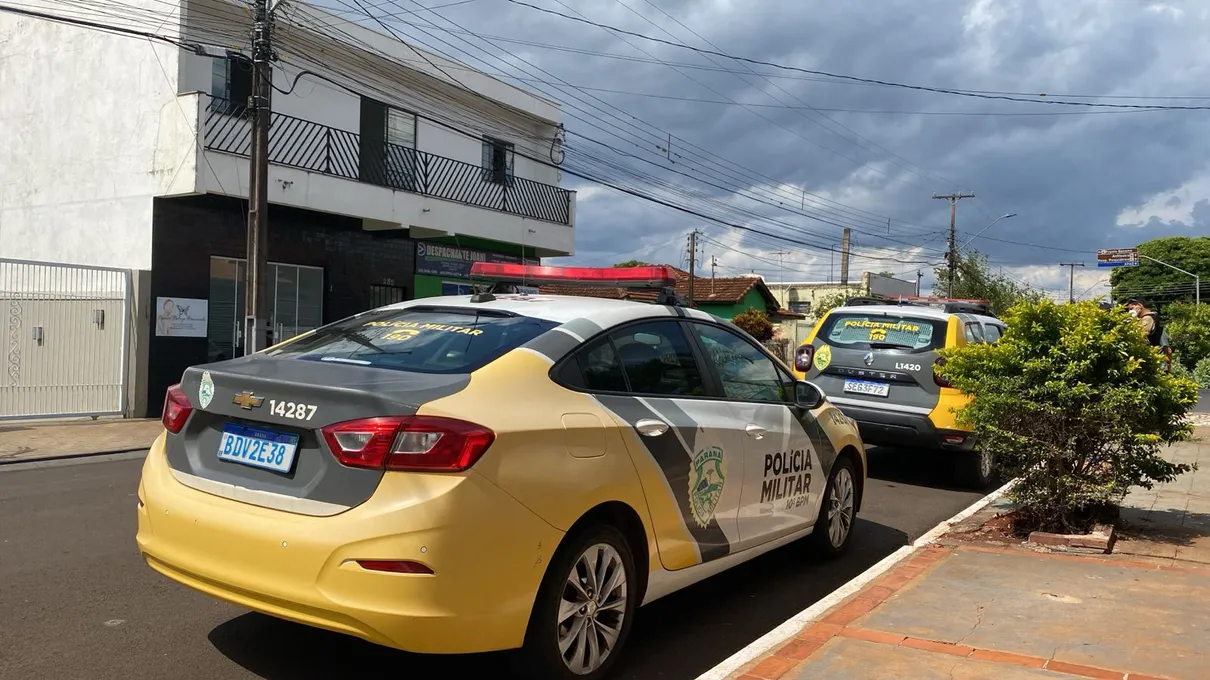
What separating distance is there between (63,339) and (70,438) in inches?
101

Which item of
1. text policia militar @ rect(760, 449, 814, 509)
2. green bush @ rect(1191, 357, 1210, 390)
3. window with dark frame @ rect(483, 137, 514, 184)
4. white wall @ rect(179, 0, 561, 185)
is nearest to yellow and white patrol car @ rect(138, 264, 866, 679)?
text policia militar @ rect(760, 449, 814, 509)

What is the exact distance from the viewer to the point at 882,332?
9125 millimetres

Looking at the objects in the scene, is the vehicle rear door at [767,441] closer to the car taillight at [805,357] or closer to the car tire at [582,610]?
the car tire at [582,610]

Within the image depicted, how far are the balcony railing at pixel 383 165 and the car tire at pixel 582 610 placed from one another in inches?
495

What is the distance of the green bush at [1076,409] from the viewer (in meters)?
6.05

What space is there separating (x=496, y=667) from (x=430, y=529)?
1.17 meters

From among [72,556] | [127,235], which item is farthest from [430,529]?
[127,235]

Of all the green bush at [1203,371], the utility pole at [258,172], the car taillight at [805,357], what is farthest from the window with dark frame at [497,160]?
the green bush at [1203,371]

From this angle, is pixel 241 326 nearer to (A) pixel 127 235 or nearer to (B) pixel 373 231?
(A) pixel 127 235

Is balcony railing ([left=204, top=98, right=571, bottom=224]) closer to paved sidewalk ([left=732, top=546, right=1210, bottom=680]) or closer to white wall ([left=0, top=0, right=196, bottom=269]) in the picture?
white wall ([left=0, top=0, right=196, bottom=269])

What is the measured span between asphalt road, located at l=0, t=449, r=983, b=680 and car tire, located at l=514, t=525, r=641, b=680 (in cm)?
35

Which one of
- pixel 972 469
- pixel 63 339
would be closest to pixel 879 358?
pixel 972 469

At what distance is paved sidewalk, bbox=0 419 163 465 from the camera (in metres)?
10.4

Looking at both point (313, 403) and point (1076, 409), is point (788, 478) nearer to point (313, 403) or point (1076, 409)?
point (1076, 409)
